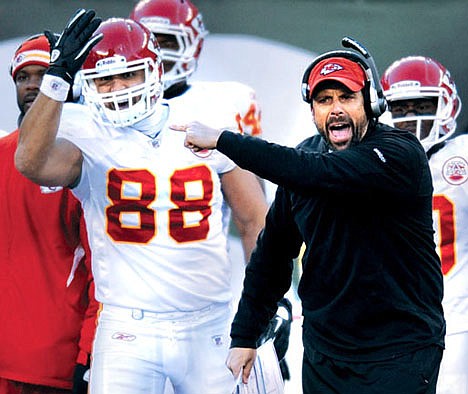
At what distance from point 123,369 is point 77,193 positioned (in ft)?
1.84

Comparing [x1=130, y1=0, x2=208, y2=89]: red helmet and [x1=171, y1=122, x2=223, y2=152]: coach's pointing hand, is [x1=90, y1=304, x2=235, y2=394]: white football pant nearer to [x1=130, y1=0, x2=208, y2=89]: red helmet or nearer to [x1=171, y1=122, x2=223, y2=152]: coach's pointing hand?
[x1=171, y1=122, x2=223, y2=152]: coach's pointing hand

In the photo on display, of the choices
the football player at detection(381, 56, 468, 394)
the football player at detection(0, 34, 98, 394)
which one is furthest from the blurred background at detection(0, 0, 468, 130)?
the football player at detection(0, 34, 98, 394)

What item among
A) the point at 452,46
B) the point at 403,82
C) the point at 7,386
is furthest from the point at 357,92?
the point at 452,46

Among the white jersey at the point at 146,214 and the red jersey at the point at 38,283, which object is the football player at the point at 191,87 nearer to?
the white jersey at the point at 146,214

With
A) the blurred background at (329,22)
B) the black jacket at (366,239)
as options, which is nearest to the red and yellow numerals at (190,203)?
the black jacket at (366,239)

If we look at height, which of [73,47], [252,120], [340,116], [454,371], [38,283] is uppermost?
[73,47]

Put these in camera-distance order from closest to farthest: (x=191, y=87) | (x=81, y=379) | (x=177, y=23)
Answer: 1. (x=81, y=379)
2. (x=191, y=87)
3. (x=177, y=23)

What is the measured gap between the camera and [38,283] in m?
4.05

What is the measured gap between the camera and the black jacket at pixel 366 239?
297 centimetres

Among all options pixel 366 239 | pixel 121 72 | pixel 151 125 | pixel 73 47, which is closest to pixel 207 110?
pixel 151 125

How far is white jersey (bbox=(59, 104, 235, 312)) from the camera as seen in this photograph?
371 cm

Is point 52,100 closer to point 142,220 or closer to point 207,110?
point 142,220

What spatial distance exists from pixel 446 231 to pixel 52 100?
1405 mm

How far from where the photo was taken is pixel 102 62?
12.2 ft
